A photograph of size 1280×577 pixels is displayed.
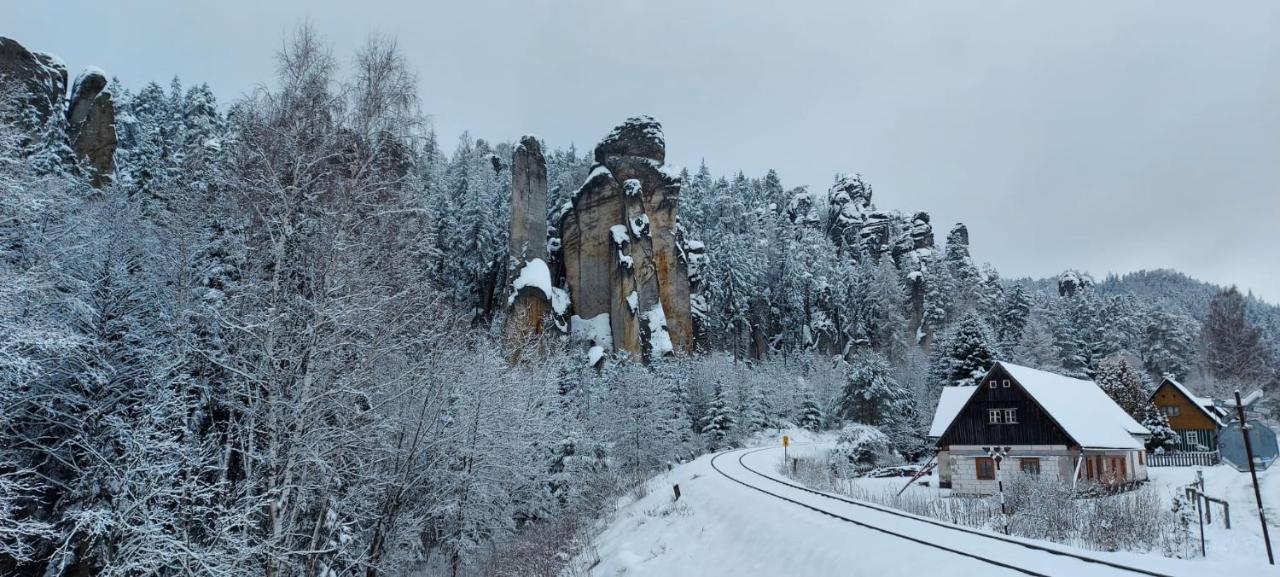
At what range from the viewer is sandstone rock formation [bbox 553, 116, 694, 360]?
6488cm

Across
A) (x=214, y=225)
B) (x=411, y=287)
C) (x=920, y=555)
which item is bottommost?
(x=920, y=555)

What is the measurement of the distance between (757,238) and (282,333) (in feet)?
279

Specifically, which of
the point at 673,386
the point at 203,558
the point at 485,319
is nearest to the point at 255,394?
the point at 203,558

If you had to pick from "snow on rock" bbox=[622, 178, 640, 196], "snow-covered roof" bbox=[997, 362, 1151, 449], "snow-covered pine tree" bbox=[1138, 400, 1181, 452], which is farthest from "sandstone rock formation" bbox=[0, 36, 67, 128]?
"snow-covered pine tree" bbox=[1138, 400, 1181, 452]

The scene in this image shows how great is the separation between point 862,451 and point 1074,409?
15.5m

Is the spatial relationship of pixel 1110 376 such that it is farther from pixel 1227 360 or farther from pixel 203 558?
pixel 203 558

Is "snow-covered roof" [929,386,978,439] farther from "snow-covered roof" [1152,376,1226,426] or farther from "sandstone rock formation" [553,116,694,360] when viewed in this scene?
"sandstone rock formation" [553,116,694,360]

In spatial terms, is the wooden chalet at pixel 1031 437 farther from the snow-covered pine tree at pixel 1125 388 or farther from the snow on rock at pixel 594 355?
the snow on rock at pixel 594 355

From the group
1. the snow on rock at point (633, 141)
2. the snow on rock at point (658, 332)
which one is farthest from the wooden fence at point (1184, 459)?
the snow on rock at point (633, 141)

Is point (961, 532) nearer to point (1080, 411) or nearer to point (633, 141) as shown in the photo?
point (1080, 411)

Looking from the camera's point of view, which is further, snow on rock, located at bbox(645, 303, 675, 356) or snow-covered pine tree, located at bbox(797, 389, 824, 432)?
snow on rock, located at bbox(645, 303, 675, 356)

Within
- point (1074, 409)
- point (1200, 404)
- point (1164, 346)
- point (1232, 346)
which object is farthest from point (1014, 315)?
point (1074, 409)

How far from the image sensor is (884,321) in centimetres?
8719

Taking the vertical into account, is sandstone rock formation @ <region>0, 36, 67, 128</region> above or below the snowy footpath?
above
